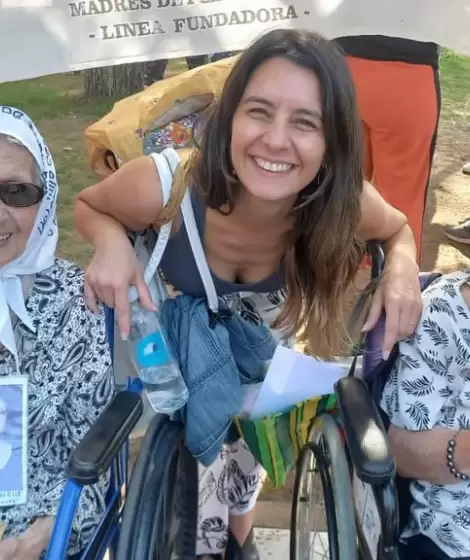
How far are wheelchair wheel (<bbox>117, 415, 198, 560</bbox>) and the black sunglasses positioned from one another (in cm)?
55

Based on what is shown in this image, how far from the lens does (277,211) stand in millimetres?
1892

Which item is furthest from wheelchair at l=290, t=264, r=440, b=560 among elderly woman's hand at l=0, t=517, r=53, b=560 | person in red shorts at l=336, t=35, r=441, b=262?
person in red shorts at l=336, t=35, r=441, b=262

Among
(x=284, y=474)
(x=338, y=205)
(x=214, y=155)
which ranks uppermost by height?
(x=214, y=155)

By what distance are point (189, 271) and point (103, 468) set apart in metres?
0.60

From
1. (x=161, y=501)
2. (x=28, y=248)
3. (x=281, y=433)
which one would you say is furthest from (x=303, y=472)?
(x=28, y=248)

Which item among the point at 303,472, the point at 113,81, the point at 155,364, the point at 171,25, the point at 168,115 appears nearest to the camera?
the point at 155,364

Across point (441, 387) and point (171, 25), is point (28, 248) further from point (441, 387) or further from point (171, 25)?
point (171, 25)

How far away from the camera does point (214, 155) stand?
183 cm

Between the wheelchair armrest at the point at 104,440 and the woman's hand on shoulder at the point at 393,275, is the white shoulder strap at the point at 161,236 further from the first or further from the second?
the woman's hand on shoulder at the point at 393,275

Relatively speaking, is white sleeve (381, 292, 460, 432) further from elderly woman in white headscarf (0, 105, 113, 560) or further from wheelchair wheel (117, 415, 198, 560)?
elderly woman in white headscarf (0, 105, 113, 560)

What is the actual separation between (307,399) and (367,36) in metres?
1.62

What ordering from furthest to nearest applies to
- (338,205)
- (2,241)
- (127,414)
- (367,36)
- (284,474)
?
(367,36)
(284,474)
(338,205)
(2,241)
(127,414)

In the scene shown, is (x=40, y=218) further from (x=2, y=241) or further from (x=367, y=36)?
(x=367, y=36)

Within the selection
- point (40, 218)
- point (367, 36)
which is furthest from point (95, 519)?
point (367, 36)
